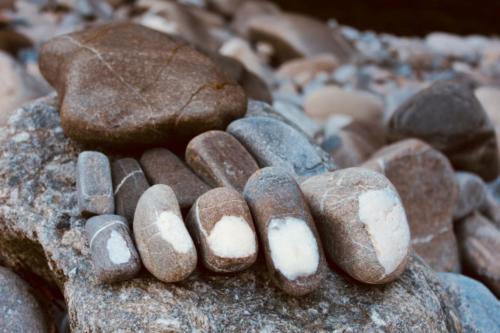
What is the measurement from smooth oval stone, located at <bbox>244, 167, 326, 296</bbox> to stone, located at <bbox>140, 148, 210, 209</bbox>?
0.28m

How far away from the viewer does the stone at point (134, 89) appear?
2248 millimetres

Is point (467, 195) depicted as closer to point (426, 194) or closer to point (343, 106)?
point (426, 194)

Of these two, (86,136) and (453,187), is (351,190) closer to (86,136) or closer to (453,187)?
(86,136)

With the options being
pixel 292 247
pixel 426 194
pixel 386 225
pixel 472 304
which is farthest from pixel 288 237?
pixel 426 194

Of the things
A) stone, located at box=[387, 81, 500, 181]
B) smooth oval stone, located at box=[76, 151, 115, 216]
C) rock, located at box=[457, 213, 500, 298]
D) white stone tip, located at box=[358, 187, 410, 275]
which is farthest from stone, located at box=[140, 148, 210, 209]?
stone, located at box=[387, 81, 500, 181]

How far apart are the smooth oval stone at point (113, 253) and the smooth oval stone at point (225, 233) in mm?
208

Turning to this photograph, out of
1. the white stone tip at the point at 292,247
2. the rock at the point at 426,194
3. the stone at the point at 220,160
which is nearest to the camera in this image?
the white stone tip at the point at 292,247

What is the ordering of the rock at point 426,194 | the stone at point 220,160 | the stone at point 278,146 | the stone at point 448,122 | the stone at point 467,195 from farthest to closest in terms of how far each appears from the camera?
the stone at point 448,122 < the stone at point 467,195 < the rock at point 426,194 < the stone at point 278,146 < the stone at point 220,160

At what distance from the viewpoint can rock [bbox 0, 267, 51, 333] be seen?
77.3 inches

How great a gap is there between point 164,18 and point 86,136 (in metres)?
4.46

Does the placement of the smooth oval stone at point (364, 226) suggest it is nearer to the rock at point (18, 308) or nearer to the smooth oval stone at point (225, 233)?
the smooth oval stone at point (225, 233)

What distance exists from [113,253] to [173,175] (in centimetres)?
49

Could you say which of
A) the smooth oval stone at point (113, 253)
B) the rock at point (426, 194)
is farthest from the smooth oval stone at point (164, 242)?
the rock at point (426, 194)

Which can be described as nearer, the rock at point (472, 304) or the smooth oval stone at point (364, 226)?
the smooth oval stone at point (364, 226)
